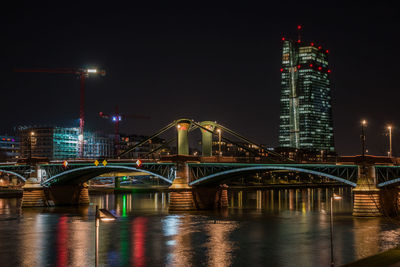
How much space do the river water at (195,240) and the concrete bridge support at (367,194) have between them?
61.3 inches

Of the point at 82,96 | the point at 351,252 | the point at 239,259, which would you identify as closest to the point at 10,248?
the point at 239,259

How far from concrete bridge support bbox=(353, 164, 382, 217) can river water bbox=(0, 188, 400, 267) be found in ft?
5.11

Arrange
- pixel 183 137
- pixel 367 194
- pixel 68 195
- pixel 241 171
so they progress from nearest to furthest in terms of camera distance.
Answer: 1. pixel 367 194
2. pixel 241 171
3. pixel 183 137
4. pixel 68 195

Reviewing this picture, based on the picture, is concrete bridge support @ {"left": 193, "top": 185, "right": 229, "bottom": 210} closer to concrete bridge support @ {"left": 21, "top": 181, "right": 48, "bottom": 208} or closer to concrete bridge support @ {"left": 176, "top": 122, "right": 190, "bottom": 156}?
concrete bridge support @ {"left": 176, "top": 122, "right": 190, "bottom": 156}

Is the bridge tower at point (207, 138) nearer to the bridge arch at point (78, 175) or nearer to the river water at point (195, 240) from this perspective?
the bridge arch at point (78, 175)

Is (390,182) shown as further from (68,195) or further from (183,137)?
(68,195)

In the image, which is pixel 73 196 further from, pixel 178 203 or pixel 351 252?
pixel 351 252

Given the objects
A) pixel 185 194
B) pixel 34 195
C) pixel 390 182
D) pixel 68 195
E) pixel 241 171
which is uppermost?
pixel 241 171

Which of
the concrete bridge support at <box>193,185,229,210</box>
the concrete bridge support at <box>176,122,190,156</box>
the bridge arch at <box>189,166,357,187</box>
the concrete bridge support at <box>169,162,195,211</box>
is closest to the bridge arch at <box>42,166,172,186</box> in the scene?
the concrete bridge support at <box>176,122,190,156</box>

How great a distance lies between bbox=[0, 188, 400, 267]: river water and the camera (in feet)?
123

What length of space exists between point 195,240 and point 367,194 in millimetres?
22197

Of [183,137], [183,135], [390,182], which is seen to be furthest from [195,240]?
[183,135]

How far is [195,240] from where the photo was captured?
152 ft

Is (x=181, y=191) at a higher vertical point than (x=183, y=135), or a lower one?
lower
